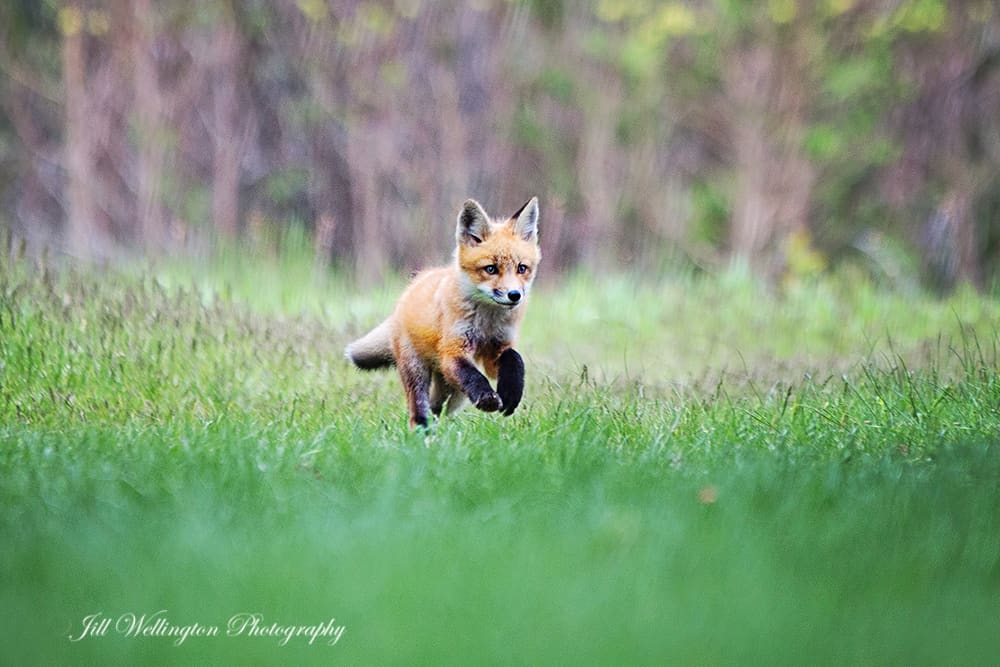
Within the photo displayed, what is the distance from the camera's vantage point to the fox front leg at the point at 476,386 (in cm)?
568

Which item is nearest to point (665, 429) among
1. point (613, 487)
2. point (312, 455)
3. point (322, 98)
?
point (613, 487)

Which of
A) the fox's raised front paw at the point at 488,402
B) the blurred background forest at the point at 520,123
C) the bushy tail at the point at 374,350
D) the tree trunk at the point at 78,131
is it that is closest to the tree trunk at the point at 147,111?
the blurred background forest at the point at 520,123

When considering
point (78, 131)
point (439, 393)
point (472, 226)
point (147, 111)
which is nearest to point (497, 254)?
point (472, 226)

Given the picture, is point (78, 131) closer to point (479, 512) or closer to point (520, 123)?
point (520, 123)

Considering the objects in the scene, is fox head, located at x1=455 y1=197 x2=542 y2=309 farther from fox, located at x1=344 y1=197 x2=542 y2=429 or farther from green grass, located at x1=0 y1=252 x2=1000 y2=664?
green grass, located at x1=0 y1=252 x2=1000 y2=664

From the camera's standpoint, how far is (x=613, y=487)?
4.65 m

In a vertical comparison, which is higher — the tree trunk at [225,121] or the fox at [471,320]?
the fox at [471,320]

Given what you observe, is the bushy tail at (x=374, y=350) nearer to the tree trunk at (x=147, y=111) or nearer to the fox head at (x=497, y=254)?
the fox head at (x=497, y=254)

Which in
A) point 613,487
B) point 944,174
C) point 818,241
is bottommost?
point 818,241

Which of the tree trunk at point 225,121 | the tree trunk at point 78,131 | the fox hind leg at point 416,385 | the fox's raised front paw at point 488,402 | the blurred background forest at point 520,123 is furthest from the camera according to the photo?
the tree trunk at point 225,121

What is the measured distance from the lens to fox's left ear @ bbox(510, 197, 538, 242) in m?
6.44

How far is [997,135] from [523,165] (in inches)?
249

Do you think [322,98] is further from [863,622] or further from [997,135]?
[863,622]

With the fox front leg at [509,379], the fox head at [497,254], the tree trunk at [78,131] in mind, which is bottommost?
the tree trunk at [78,131]
